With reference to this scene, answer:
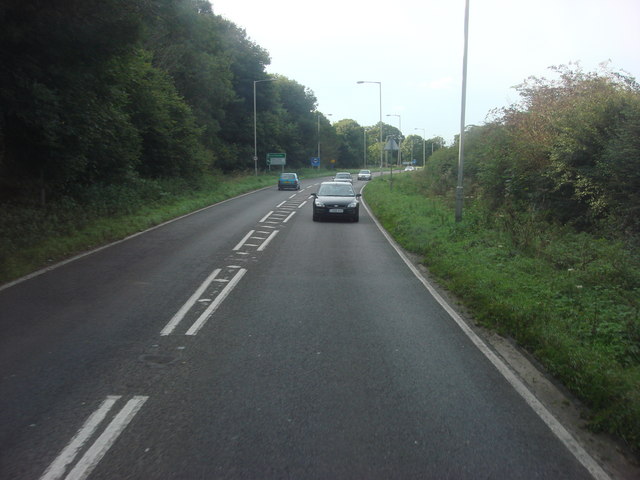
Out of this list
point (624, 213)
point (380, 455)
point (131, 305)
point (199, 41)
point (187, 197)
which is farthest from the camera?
point (199, 41)

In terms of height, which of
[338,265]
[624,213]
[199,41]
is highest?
[199,41]

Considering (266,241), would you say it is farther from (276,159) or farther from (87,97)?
(276,159)

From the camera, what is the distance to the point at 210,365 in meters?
5.90

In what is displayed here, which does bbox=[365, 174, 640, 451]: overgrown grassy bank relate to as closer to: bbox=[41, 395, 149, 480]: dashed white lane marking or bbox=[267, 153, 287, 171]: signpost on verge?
bbox=[41, 395, 149, 480]: dashed white lane marking

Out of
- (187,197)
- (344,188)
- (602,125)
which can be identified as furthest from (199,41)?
(602,125)

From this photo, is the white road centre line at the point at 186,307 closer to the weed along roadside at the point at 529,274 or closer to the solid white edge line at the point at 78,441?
the solid white edge line at the point at 78,441

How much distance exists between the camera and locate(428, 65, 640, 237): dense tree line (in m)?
12.4

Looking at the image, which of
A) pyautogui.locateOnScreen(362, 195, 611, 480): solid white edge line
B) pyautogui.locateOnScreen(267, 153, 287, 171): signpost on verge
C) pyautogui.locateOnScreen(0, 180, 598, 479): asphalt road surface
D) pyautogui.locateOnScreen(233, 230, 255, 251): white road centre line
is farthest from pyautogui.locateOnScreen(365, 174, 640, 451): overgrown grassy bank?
pyautogui.locateOnScreen(267, 153, 287, 171): signpost on verge

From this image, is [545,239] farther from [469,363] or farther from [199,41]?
[199,41]

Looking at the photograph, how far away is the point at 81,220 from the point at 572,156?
47.4 ft

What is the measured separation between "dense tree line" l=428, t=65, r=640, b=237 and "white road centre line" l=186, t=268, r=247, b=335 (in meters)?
8.44

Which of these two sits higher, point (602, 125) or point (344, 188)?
point (602, 125)

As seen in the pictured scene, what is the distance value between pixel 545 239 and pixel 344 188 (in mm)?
11757

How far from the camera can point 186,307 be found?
8336 mm
